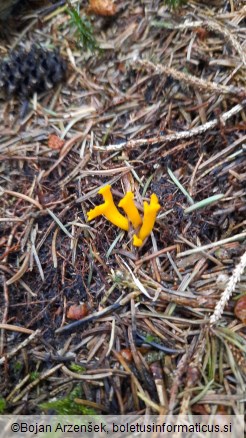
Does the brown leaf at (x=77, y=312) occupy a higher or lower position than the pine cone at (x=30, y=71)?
lower

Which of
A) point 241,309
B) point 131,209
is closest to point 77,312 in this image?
point 131,209

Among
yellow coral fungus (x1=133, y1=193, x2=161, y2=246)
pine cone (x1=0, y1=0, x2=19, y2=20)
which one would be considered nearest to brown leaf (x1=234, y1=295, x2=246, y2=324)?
yellow coral fungus (x1=133, y1=193, x2=161, y2=246)

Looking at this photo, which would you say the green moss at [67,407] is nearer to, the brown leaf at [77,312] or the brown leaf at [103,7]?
the brown leaf at [77,312]

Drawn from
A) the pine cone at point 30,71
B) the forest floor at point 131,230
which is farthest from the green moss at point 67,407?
the pine cone at point 30,71

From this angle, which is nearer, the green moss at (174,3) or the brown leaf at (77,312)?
the brown leaf at (77,312)

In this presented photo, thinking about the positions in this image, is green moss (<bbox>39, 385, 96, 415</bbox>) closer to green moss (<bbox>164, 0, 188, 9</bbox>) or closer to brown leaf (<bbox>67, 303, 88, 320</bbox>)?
brown leaf (<bbox>67, 303, 88, 320</bbox>)

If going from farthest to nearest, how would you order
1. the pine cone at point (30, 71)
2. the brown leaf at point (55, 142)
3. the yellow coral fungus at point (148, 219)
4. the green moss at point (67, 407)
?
the pine cone at point (30, 71) < the brown leaf at point (55, 142) < the yellow coral fungus at point (148, 219) < the green moss at point (67, 407)

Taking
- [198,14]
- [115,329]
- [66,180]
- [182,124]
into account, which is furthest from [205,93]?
[115,329]
